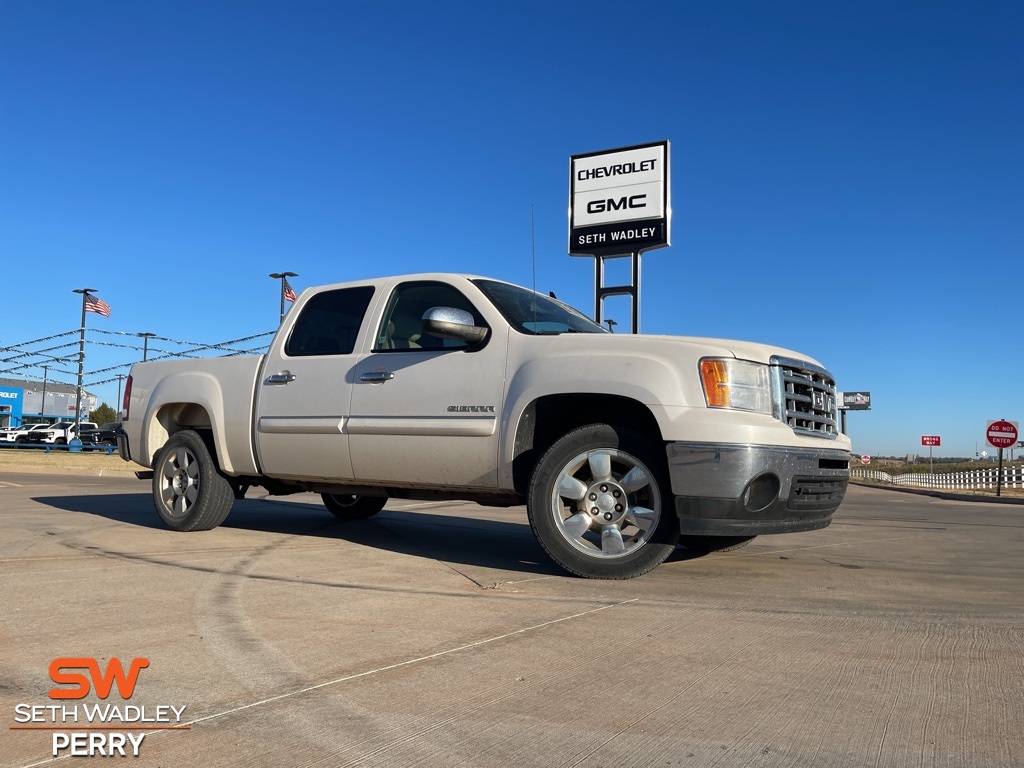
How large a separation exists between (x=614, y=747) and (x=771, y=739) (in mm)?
435

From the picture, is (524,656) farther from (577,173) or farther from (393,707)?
(577,173)

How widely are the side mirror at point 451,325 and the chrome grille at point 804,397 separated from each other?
1.82 meters

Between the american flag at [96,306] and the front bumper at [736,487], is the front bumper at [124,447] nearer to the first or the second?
the front bumper at [736,487]

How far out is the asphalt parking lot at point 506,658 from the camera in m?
2.17

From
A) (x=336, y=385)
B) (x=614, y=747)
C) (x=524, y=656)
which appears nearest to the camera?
(x=614, y=747)

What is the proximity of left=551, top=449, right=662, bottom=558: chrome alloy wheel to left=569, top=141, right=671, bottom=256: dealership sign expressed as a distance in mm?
15053

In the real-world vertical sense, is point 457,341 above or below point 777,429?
above

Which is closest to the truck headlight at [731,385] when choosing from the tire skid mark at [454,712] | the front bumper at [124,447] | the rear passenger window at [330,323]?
the tire skid mark at [454,712]

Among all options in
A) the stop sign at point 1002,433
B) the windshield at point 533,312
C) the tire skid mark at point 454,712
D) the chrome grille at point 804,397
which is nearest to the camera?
the tire skid mark at point 454,712

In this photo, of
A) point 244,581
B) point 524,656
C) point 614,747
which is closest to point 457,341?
point 244,581

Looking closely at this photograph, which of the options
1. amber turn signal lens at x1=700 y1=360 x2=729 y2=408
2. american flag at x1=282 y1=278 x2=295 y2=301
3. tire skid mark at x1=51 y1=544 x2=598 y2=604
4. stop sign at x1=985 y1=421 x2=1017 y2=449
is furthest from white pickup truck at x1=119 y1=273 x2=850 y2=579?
american flag at x1=282 y1=278 x2=295 y2=301

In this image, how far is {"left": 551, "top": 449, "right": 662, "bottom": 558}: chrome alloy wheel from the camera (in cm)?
464

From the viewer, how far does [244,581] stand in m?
4.46

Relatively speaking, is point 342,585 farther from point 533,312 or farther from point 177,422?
point 177,422
